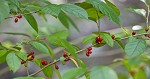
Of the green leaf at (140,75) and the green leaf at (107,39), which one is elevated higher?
the green leaf at (107,39)

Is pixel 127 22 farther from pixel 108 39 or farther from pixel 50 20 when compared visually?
pixel 108 39

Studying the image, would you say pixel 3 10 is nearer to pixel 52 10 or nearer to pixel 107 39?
pixel 52 10

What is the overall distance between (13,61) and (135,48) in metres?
0.35

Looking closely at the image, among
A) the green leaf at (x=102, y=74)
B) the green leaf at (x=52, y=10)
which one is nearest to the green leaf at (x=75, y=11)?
the green leaf at (x=52, y=10)

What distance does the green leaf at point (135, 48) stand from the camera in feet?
3.31

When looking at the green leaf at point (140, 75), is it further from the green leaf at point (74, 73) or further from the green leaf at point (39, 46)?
the green leaf at point (74, 73)

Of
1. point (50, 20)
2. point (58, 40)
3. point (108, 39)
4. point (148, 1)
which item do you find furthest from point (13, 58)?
point (50, 20)

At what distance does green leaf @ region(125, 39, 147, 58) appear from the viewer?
1008 millimetres

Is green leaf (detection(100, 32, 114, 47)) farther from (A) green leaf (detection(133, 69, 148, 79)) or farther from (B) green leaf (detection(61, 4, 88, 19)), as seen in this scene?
(A) green leaf (detection(133, 69, 148, 79))

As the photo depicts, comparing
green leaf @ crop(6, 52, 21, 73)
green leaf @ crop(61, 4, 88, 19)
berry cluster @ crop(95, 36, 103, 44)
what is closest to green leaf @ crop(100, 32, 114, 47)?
berry cluster @ crop(95, 36, 103, 44)

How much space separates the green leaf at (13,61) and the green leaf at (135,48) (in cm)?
31

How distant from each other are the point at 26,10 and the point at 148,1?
1.46 feet

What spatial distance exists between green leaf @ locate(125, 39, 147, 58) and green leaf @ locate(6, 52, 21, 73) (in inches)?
12.3

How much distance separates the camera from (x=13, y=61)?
3.33 feet
